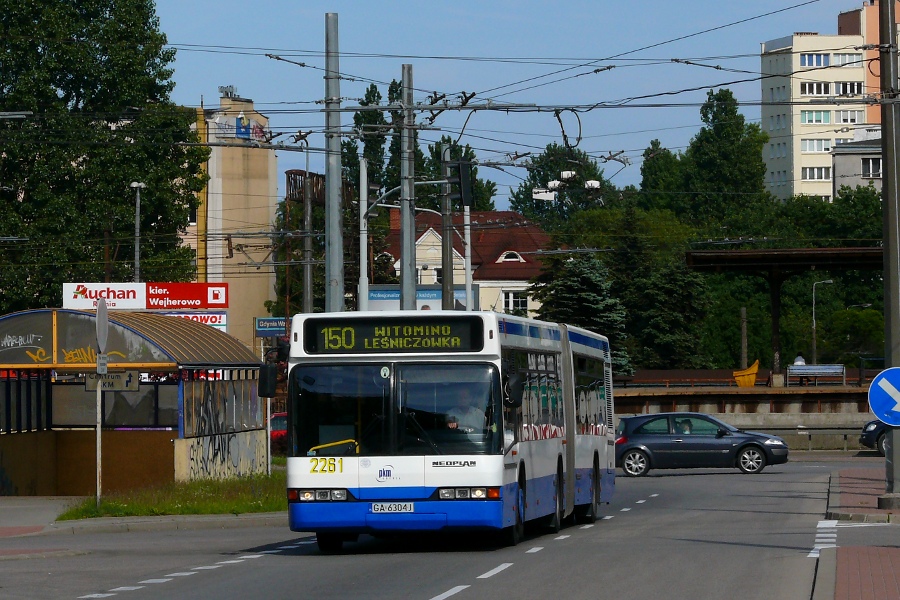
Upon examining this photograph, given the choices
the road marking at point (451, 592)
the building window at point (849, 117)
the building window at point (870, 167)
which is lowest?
the road marking at point (451, 592)

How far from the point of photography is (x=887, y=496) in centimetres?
2200

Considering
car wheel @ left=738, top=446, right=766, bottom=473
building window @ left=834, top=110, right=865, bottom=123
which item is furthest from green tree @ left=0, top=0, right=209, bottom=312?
building window @ left=834, top=110, right=865, bottom=123

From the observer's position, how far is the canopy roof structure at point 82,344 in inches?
1104

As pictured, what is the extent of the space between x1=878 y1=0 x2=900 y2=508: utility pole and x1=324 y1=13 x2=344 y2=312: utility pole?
8.15 m

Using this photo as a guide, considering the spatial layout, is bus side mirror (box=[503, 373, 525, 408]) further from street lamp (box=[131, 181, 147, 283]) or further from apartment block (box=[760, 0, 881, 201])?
apartment block (box=[760, 0, 881, 201])

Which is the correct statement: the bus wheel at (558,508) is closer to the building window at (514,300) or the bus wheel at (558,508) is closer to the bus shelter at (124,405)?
the bus shelter at (124,405)

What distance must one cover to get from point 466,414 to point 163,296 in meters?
34.3

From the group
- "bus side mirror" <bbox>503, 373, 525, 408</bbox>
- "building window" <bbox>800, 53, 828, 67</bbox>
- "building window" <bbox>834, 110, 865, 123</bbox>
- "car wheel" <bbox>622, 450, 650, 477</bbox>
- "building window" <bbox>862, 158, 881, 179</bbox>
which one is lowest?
"car wheel" <bbox>622, 450, 650, 477</bbox>

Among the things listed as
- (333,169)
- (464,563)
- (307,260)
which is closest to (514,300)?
(307,260)

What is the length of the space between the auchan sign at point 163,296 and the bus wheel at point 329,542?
32.3 meters

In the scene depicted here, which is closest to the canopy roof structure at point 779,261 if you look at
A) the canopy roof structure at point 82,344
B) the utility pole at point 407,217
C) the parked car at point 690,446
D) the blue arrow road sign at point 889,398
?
the parked car at point 690,446

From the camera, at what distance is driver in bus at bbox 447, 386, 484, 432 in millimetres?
16438

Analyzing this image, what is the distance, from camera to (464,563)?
15656 millimetres

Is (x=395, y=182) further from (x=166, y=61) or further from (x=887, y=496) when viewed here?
(x=887, y=496)
